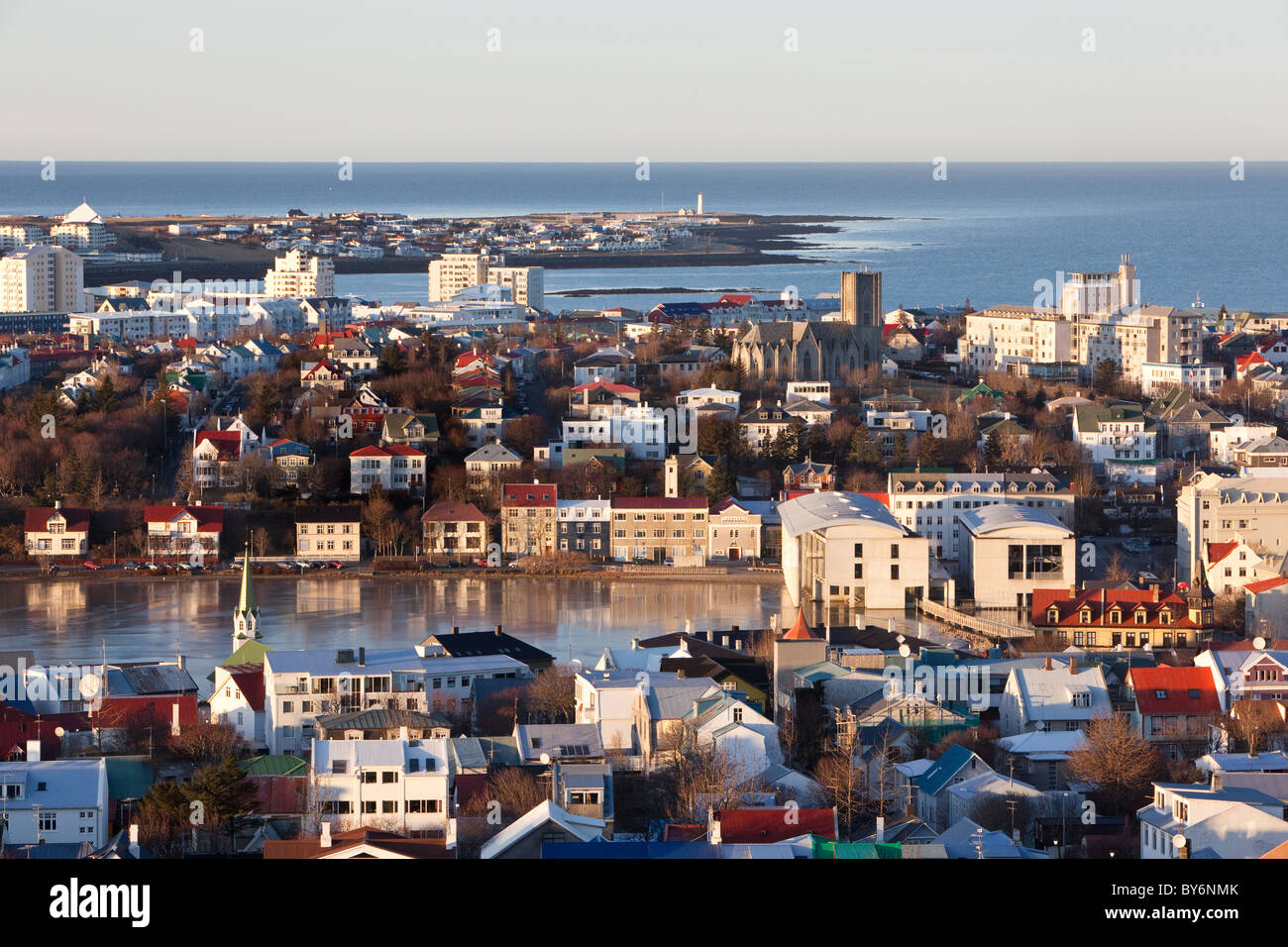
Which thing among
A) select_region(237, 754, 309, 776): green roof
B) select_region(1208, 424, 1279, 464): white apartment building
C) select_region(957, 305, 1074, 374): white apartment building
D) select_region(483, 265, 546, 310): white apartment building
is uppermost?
select_region(483, 265, 546, 310): white apartment building

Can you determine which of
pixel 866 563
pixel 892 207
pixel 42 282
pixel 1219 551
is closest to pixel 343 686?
pixel 866 563

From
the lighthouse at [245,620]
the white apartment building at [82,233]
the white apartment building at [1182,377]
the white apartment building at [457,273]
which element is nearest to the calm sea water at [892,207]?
the white apartment building at [457,273]

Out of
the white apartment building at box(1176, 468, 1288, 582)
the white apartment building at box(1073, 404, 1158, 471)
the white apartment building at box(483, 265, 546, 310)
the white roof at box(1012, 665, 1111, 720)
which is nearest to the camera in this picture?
the white roof at box(1012, 665, 1111, 720)

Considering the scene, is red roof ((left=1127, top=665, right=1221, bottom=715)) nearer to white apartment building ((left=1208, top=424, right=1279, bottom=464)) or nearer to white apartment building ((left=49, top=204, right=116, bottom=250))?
white apartment building ((left=1208, top=424, right=1279, bottom=464))

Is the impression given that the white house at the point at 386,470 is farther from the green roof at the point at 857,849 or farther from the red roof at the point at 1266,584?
the green roof at the point at 857,849

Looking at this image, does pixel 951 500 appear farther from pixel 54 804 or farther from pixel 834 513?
pixel 54 804

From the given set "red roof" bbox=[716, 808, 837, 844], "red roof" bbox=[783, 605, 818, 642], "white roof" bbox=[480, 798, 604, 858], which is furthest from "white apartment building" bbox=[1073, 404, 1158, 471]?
"white roof" bbox=[480, 798, 604, 858]
